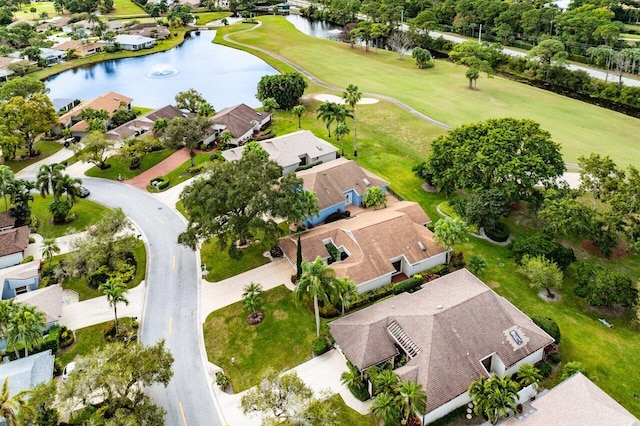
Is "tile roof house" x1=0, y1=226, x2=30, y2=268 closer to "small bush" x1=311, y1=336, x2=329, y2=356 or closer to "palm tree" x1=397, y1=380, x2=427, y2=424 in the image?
"small bush" x1=311, y1=336, x2=329, y2=356

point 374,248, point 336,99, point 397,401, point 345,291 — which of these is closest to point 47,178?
point 374,248

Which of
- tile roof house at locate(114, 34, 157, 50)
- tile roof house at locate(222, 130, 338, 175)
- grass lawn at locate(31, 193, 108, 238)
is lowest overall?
grass lawn at locate(31, 193, 108, 238)

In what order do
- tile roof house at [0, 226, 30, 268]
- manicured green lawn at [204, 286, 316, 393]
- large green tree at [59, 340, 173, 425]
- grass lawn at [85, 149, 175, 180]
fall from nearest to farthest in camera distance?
large green tree at [59, 340, 173, 425] → manicured green lawn at [204, 286, 316, 393] → tile roof house at [0, 226, 30, 268] → grass lawn at [85, 149, 175, 180]

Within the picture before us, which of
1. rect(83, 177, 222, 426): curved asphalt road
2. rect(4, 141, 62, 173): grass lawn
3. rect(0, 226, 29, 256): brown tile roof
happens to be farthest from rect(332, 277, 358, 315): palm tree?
rect(4, 141, 62, 173): grass lawn

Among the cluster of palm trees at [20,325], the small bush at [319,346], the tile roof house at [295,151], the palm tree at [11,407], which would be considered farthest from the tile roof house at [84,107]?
the small bush at [319,346]

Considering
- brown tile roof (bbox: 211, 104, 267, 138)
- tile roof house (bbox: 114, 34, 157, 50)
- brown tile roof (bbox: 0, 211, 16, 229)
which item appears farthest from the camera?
tile roof house (bbox: 114, 34, 157, 50)

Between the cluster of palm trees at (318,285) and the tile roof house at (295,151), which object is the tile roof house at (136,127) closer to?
the tile roof house at (295,151)
